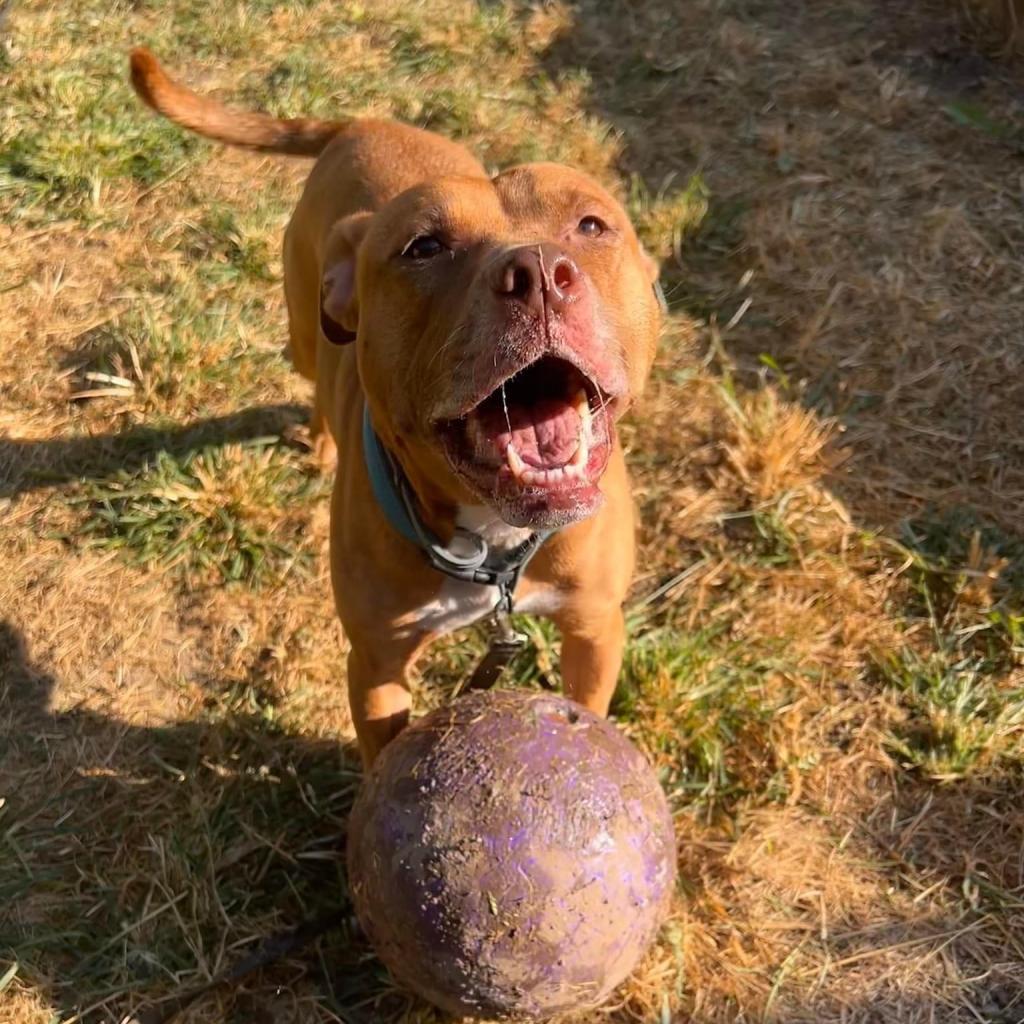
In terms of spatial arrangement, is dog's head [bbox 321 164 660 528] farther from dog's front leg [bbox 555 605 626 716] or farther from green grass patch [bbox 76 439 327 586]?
green grass patch [bbox 76 439 327 586]

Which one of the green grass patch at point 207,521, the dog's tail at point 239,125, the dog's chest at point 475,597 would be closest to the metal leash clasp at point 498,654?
the dog's chest at point 475,597

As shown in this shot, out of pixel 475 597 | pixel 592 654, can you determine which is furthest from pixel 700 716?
Answer: pixel 475 597

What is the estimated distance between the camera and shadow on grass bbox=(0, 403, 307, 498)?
4.30 m

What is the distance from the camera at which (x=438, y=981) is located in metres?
2.44

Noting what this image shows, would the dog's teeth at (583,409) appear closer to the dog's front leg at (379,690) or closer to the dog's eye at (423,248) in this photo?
the dog's eye at (423,248)

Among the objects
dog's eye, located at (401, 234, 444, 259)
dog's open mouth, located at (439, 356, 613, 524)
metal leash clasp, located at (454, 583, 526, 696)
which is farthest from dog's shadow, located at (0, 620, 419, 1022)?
dog's eye, located at (401, 234, 444, 259)

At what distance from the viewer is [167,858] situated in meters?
3.27

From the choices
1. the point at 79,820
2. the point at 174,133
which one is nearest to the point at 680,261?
the point at 174,133

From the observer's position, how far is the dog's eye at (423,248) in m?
2.57

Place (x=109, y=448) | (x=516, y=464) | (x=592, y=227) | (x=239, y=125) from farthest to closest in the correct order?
(x=109, y=448), (x=239, y=125), (x=592, y=227), (x=516, y=464)

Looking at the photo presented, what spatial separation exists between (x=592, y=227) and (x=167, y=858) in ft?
6.96

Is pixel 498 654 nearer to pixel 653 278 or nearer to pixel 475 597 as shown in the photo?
pixel 475 597

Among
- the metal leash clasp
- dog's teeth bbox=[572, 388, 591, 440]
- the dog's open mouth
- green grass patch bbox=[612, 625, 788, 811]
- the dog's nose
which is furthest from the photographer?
green grass patch bbox=[612, 625, 788, 811]

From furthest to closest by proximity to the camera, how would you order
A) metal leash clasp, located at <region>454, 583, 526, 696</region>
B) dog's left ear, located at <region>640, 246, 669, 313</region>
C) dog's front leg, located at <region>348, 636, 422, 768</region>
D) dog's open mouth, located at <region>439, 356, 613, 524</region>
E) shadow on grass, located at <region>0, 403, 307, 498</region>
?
shadow on grass, located at <region>0, 403, 307, 498</region>, metal leash clasp, located at <region>454, 583, 526, 696</region>, dog's front leg, located at <region>348, 636, 422, 768</region>, dog's left ear, located at <region>640, 246, 669, 313</region>, dog's open mouth, located at <region>439, 356, 613, 524</region>
